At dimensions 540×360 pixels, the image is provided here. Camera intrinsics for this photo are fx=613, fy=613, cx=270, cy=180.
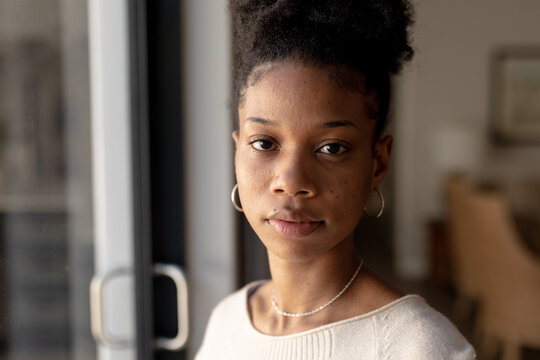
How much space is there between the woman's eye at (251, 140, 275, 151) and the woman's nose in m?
0.03

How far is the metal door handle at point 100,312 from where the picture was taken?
1.38 metres

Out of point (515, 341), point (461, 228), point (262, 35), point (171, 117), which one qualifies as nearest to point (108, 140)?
point (171, 117)

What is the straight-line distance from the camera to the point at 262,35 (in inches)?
31.3

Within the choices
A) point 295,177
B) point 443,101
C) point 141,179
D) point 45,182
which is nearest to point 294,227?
point 295,177

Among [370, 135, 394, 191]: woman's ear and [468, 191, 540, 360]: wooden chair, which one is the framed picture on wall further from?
[370, 135, 394, 191]: woman's ear

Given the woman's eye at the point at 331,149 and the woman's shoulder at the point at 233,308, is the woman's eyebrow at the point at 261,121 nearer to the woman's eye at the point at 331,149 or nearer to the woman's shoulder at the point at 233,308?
the woman's eye at the point at 331,149

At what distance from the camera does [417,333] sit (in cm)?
77

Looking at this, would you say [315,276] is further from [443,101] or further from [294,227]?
[443,101]

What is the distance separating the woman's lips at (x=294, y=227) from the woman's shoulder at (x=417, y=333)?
15 centimetres

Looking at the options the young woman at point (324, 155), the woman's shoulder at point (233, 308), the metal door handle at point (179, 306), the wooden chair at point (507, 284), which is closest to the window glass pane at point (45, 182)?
the metal door handle at point (179, 306)

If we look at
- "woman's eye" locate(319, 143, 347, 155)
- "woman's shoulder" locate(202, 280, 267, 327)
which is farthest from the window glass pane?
"woman's eye" locate(319, 143, 347, 155)

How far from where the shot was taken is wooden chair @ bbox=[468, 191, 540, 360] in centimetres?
326

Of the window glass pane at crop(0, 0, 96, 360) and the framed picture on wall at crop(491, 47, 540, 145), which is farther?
the framed picture on wall at crop(491, 47, 540, 145)

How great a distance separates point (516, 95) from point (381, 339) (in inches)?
219
